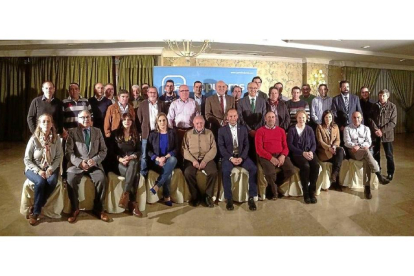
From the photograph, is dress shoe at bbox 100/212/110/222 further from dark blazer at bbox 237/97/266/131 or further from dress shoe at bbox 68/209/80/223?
dark blazer at bbox 237/97/266/131

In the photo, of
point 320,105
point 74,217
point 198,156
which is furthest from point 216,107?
point 74,217

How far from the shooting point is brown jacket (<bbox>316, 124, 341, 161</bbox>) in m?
3.68

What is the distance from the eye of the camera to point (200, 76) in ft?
12.6

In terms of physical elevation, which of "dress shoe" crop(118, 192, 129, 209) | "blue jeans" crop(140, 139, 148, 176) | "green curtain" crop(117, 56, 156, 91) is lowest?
"dress shoe" crop(118, 192, 129, 209)

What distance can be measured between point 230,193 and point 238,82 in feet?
4.72

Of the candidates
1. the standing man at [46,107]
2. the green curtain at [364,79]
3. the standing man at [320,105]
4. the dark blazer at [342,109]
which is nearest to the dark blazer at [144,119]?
the standing man at [46,107]

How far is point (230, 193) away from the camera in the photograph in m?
3.27

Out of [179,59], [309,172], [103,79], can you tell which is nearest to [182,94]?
[309,172]

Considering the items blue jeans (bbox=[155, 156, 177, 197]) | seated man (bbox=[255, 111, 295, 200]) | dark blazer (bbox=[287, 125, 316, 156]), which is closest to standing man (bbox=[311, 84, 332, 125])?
Answer: dark blazer (bbox=[287, 125, 316, 156])

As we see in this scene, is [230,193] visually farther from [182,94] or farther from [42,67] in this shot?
[42,67]

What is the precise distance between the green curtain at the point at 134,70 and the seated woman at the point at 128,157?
384 centimetres

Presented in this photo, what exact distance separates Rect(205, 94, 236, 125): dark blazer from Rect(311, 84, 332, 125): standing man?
1072 millimetres

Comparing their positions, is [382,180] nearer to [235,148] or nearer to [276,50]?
[235,148]
